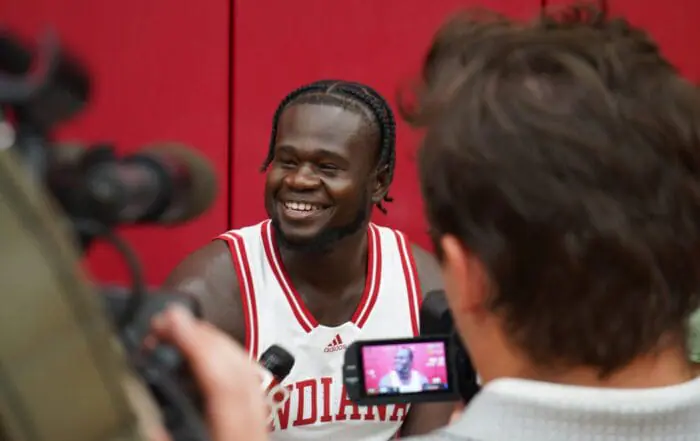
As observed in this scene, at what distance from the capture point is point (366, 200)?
4.73ft

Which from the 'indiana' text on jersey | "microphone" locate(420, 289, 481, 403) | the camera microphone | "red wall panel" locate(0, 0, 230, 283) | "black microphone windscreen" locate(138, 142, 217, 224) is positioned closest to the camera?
"black microphone windscreen" locate(138, 142, 217, 224)

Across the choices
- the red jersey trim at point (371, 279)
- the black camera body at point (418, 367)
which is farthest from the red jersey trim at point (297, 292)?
the black camera body at point (418, 367)

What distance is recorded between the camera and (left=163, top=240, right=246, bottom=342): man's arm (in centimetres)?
131

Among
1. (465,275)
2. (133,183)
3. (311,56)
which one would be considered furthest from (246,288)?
(133,183)

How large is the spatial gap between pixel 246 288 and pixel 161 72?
0.62m

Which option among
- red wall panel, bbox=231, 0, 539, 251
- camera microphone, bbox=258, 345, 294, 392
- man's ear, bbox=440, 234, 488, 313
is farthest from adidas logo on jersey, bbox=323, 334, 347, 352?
man's ear, bbox=440, 234, 488, 313

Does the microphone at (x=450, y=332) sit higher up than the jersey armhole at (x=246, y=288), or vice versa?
the microphone at (x=450, y=332)

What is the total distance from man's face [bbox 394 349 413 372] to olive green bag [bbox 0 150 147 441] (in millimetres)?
483

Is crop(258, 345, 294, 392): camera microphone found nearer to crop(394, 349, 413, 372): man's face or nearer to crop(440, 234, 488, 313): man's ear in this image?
crop(394, 349, 413, 372): man's face

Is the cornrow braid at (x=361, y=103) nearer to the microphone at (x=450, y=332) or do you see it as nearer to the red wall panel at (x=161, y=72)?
the red wall panel at (x=161, y=72)

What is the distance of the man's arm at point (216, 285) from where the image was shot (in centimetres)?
131

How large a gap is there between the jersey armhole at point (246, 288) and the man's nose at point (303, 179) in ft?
0.38

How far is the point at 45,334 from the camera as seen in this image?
353 mm

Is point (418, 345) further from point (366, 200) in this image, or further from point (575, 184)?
point (366, 200)
